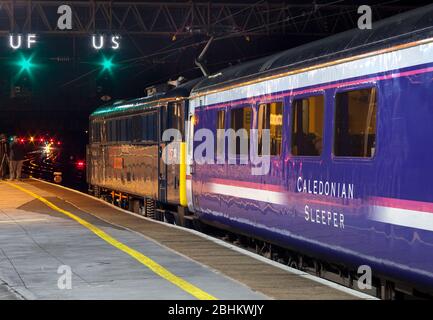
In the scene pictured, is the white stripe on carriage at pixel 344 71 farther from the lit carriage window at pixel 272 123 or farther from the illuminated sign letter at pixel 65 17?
the illuminated sign letter at pixel 65 17

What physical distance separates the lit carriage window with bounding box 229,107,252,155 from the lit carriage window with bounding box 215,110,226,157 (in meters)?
0.45

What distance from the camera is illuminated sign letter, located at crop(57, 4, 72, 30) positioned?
30195mm

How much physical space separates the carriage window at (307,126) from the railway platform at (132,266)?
1.48 meters

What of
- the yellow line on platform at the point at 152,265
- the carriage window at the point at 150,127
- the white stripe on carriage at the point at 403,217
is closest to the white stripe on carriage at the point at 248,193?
the yellow line on platform at the point at 152,265

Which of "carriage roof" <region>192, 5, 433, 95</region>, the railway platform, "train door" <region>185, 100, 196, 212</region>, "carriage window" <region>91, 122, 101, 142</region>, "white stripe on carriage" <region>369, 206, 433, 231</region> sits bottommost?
the railway platform

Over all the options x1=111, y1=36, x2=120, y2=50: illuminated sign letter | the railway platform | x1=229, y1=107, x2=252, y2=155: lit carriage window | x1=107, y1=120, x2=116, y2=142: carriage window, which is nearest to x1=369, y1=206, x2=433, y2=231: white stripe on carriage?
the railway platform

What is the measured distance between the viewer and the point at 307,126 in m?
10.4

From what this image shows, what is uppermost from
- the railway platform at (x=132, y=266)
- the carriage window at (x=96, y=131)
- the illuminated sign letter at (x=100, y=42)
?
the illuminated sign letter at (x=100, y=42)

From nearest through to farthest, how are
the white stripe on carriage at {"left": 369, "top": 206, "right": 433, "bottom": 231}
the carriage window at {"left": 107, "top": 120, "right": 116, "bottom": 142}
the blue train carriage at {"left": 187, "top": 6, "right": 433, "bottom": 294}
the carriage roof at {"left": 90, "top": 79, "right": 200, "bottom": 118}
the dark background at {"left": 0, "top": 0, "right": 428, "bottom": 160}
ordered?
the white stripe on carriage at {"left": 369, "top": 206, "right": 433, "bottom": 231} → the blue train carriage at {"left": 187, "top": 6, "right": 433, "bottom": 294} → the carriage roof at {"left": 90, "top": 79, "right": 200, "bottom": 118} → the carriage window at {"left": 107, "top": 120, "right": 116, "bottom": 142} → the dark background at {"left": 0, "top": 0, "right": 428, "bottom": 160}

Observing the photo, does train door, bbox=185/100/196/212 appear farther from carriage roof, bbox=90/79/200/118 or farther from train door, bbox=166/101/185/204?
carriage roof, bbox=90/79/200/118

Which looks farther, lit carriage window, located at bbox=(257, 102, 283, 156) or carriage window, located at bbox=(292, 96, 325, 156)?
lit carriage window, located at bbox=(257, 102, 283, 156)

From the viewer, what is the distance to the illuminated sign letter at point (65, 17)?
99.1ft

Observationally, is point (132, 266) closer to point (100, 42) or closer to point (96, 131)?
point (96, 131)
